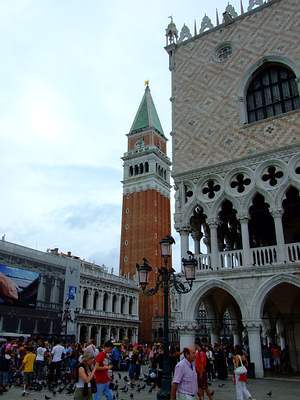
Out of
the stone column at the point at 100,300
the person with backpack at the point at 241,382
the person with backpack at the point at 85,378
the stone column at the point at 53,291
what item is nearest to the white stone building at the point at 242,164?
the person with backpack at the point at 241,382

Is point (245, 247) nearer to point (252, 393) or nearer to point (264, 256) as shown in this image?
point (264, 256)

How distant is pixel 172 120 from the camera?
17250 mm

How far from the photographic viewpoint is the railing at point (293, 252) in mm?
12891

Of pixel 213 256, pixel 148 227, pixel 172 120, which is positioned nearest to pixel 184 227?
pixel 213 256

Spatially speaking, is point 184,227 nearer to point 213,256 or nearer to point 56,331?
point 213,256

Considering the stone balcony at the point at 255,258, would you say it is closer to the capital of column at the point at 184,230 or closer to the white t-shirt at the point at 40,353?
the capital of column at the point at 184,230

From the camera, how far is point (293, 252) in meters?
13.2

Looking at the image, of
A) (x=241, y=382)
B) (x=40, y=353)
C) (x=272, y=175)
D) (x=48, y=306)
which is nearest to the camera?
(x=241, y=382)

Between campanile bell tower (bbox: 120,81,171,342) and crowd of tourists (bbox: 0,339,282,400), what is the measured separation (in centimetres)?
3300

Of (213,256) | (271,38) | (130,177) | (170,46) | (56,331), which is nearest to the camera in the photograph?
(213,256)

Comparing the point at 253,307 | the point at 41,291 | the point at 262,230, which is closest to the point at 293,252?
the point at 253,307

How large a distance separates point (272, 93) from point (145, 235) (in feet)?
129

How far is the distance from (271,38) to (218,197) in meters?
6.71

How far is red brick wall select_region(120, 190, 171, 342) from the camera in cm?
5000
